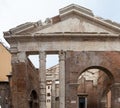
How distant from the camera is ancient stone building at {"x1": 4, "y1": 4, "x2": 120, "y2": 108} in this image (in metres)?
30.2

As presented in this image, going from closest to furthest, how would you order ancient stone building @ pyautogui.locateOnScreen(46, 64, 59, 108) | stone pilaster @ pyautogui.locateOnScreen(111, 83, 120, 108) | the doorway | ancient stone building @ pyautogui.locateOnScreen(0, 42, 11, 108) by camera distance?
stone pilaster @ pyautogui.locateOnScreen(111, 83, 120, 108) < the doorway < ancient stone building @ pyautogui.locateOnScreen(0, 42, 11, 108) < ancient stone building @ pyautogui.locateOnScreen(46, 64, 59, 108)

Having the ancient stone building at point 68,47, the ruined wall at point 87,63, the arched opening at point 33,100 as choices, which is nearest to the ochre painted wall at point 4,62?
the arched opening at point 33,100

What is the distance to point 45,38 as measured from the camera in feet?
99.3

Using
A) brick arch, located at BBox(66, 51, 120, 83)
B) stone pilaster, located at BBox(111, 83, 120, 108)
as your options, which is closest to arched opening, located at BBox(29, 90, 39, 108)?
brick arch, located at BBox(66, 51, 120, 83)

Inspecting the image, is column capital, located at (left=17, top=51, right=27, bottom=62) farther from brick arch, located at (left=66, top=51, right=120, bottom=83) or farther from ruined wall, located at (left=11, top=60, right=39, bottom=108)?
brick arch, located at (left=66, top=51, right=120, bottom=83)

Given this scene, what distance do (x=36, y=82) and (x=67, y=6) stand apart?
16.3 ft

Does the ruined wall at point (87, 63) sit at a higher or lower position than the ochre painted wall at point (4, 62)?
lower

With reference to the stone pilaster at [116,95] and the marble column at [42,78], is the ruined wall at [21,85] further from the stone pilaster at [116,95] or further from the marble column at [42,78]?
the stone pilaster at [116,95]

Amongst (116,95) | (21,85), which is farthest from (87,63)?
(21,85)

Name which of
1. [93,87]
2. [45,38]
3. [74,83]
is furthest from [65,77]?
[93,87]

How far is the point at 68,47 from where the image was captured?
3033 centimetres

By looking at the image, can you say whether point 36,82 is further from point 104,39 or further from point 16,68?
point 104,39

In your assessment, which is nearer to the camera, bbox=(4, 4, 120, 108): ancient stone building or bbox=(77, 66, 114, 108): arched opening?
bbox=(4, 4, 120, 108): ancient stone building

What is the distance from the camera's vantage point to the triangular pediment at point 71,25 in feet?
99.7
